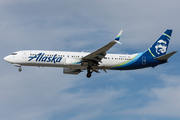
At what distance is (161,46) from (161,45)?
22 cm

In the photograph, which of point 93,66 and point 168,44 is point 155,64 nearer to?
point 168,44

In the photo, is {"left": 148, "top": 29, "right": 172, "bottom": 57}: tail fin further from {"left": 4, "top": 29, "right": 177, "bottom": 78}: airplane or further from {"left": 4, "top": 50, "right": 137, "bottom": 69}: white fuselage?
{"left": 4, "top": 50, "right": 137, "bottom": 69}: white fuselage

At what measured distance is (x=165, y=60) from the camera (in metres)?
46.8

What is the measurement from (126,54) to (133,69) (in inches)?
112

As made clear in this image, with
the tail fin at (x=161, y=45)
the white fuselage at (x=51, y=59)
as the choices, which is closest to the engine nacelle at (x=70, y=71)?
the white fuselage at (x=51, y=59)

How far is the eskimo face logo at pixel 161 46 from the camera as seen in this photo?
49.1 m

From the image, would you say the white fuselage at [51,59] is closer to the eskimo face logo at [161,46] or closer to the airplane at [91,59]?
the airplane at [91,59]

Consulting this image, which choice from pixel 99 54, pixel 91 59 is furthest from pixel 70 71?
pixel 99 54

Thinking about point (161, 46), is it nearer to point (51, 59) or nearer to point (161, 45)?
point (161, 45)

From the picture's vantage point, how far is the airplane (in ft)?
147

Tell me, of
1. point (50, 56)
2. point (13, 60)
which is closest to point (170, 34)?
point (50, 56)

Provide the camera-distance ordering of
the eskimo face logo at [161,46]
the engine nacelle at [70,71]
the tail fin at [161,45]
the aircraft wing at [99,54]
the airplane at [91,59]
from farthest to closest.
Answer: the engine nacelle at [70,71], the eskimo face logo at [161,46], the tail fin at [161,45], the airplane at [91,59], the aircraft wing at [99,54]

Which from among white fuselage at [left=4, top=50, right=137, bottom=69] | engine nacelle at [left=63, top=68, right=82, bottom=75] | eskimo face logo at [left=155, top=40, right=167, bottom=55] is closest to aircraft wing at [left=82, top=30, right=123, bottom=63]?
white fuselage at [left=4, top=50, right=137, bottom=69]

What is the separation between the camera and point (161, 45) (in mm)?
49750
